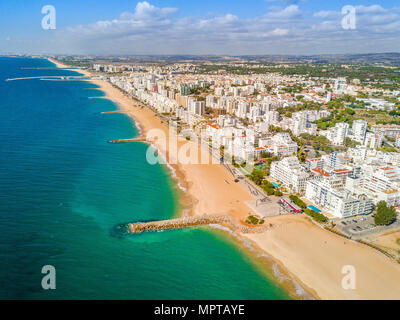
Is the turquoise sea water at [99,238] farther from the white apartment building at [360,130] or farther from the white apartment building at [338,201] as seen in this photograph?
the white apartment building at [360,130]

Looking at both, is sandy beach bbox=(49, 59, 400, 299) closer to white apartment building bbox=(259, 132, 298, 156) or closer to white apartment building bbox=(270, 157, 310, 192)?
white apartment building bbox=(270, 157, 310, 192)

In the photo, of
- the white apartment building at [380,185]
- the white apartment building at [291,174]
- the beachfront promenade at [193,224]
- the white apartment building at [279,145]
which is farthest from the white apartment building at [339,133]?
the beachfront promenade at [193,224]

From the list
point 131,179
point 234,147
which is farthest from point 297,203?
point 131,179

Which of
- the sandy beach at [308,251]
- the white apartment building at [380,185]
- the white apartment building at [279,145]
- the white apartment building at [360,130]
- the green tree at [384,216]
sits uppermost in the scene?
the white apartment building at [360,130]

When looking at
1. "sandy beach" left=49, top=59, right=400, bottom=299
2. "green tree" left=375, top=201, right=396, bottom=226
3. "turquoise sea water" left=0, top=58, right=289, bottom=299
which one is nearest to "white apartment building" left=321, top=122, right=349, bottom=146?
"sandy beach" left=49, top=59, right=400, bottom=299

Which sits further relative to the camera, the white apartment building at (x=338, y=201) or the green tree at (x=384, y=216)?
the white apartment building at (x=338, y=201)

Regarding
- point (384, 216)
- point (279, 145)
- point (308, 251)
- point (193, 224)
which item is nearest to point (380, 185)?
point (384, 216)
